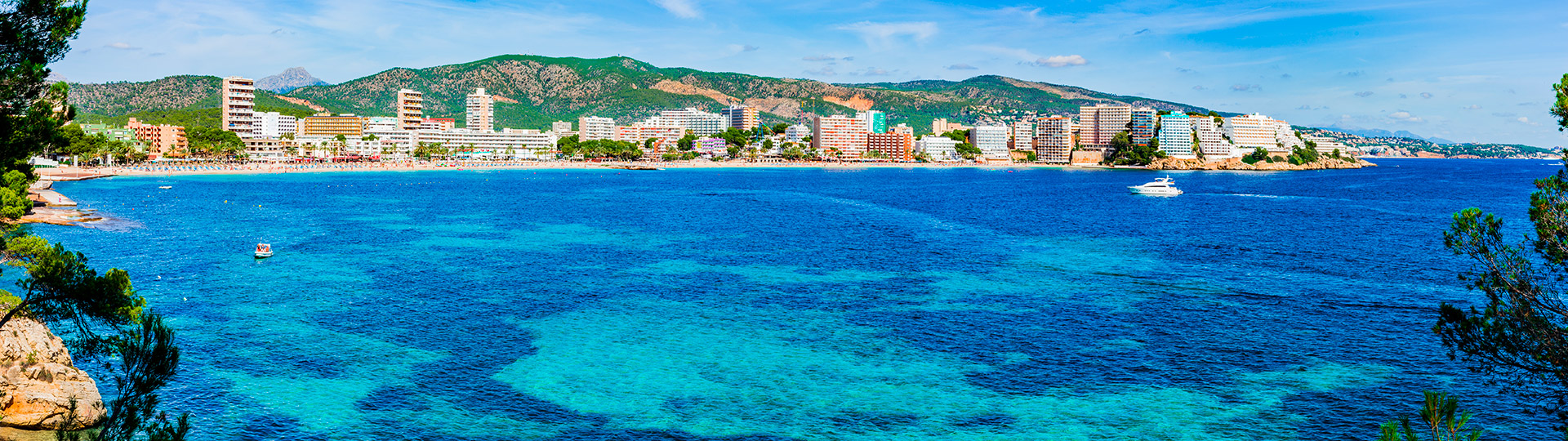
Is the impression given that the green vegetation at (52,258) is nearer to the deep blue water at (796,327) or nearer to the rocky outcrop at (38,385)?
the rocky outcrop at (38,385)

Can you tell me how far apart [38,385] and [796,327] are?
67.3 ft

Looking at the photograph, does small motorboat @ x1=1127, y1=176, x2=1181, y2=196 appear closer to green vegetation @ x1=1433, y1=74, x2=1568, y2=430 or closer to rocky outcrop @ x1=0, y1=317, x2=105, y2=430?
green vegetation @ x1=1433, y1=74, x2=1568, y2=430

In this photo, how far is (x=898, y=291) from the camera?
40.3 meters

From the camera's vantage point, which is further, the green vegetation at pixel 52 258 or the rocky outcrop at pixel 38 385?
the rocky outcrop at pixel 38 385

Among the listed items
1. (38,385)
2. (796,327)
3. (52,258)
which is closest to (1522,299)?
(796,327)

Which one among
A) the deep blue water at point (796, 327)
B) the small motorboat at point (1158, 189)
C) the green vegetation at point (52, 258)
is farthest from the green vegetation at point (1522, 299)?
the small motorboat at point (1158, 189)

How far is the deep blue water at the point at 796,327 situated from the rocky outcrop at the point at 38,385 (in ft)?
7.17

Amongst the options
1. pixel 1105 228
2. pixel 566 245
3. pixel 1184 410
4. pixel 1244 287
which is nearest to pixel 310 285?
pixel 566 245

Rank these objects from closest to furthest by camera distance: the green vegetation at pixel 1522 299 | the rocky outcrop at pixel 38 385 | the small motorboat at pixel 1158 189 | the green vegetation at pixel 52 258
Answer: the green vegetation at pixel 52 258
the green vegetation at pixel 1522 299
the rocky outcrop at pixel 38 385
the small motorboat at pixel 1158 189

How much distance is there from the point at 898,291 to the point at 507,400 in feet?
67.0

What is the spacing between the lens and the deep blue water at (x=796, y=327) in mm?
22719

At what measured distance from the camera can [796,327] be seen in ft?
107

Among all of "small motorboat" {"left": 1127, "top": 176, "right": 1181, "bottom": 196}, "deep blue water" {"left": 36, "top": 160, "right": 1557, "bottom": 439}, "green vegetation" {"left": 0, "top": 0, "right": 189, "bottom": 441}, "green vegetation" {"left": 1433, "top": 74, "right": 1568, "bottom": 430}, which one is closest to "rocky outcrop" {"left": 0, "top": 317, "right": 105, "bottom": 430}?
"deep blue water" {"left": 36, "top": 160, "right": 1557, "bottom": 439}

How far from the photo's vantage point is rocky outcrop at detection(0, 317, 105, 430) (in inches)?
797
